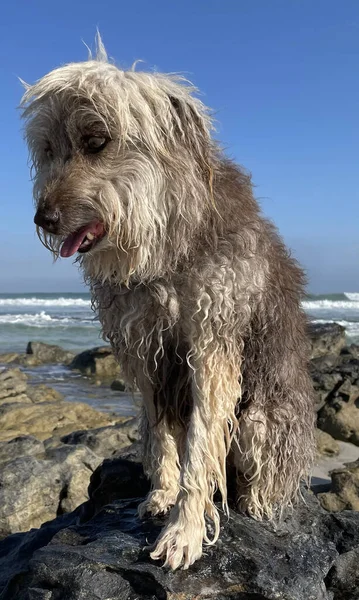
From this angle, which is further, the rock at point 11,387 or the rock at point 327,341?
Answer: the rock at point 327,341

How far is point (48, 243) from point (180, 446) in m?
1.79

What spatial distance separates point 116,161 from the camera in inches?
130

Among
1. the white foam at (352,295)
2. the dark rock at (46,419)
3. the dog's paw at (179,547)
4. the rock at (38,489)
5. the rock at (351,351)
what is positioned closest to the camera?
the dog's paw at (179,547)

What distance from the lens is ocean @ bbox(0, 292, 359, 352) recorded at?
25400 mm

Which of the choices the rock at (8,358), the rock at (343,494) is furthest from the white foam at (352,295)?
the rock at (343,494)

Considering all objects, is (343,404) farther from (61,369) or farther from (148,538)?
(61,369)

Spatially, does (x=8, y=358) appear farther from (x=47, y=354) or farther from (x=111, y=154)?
(x=111, y=154)

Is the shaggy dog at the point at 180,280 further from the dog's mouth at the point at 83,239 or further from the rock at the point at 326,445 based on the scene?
the rock at the point at 326,445

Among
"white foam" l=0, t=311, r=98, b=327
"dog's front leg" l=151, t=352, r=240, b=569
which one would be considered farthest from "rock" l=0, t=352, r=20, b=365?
"dog's front leg" l=151, t=352, r=240, b=569

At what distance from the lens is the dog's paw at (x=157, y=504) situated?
165 inches

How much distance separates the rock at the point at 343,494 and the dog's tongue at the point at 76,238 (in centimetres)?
442

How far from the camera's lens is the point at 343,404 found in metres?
10.3

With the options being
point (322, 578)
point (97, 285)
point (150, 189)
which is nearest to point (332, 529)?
point (322, 578)

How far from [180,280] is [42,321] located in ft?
106
